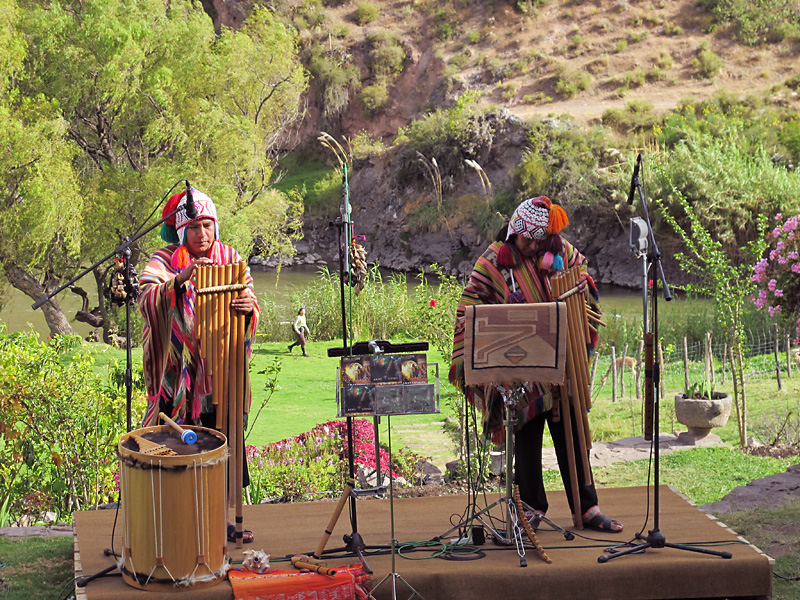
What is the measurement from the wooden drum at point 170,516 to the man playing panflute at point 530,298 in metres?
1.39

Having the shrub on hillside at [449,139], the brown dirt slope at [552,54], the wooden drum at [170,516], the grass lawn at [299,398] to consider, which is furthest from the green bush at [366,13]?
the wooden drum at [170,516]

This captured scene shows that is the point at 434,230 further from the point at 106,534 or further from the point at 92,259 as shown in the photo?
the point at 106,534

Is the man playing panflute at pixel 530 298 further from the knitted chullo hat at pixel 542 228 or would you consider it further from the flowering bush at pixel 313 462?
the flowering bush at pixel 313 462

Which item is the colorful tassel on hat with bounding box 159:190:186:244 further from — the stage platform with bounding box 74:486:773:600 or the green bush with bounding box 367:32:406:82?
the green bush with bounding box 367:32:406:82

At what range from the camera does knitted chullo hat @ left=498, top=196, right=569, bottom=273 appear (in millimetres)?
4305

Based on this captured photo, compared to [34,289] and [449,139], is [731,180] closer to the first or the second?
[449,139]

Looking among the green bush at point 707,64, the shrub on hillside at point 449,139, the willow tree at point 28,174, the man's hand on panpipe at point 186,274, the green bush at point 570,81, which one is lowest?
the man's hand on panpipe at point 186,274

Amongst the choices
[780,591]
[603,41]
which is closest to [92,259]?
[780,591]

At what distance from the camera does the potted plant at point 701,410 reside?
26.3ft

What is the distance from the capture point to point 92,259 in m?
14.6

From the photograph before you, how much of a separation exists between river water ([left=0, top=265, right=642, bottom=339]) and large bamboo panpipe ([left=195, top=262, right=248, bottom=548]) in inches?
474

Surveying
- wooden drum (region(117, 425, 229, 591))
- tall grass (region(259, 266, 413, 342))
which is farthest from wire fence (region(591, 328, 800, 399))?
wooden drum (region(117, 425, 229, 591))

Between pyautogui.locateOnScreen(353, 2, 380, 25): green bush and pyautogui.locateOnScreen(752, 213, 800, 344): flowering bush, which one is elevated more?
pyautogui.locateOnScreen(353, 2, 380, 25): green bush

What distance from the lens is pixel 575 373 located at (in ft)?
14.4
